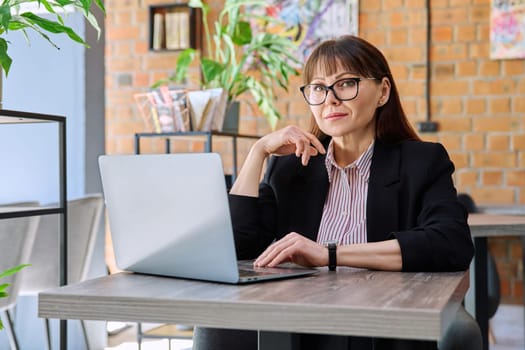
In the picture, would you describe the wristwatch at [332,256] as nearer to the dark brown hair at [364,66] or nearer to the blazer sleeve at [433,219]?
the blazer sleeve at [433,219]

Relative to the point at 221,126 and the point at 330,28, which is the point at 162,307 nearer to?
the point at 221,126

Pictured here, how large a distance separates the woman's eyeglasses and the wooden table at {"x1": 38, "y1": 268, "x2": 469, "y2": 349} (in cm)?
53

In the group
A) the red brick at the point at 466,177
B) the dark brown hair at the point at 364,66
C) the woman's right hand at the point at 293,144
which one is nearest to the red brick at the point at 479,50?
the red brick at the point at 466,177

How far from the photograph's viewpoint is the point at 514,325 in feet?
13.7

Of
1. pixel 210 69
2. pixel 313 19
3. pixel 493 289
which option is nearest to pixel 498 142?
pixel 313 19

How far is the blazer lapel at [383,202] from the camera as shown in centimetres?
165

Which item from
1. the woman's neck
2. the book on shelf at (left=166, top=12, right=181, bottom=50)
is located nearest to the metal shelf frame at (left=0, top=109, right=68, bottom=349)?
the woman's neck

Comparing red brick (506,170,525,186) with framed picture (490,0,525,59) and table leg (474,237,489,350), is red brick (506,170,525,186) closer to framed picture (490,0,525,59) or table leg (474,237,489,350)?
framed picture (490,0,525,59)

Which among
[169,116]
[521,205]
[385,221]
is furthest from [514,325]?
[385,221]

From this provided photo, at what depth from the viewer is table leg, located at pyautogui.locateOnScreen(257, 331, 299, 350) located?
1107mm

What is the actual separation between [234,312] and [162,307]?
0.11 m

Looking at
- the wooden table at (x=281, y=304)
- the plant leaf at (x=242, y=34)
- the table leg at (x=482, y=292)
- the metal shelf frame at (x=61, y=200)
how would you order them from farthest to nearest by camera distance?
the plant leaf at (x=242, y=34) < the table leg at (x=482, y=292) < the metal shelf frame at (x=61, y=200) < the wooden table at (x=281, y=304)

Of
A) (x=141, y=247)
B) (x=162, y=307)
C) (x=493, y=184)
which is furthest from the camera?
(x=493, y=184)

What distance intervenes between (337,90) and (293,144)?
0.53ft
